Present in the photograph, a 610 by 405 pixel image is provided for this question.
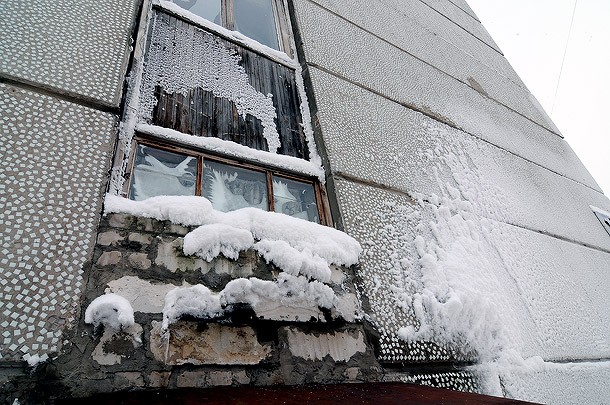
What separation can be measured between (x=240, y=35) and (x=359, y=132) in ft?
3.90

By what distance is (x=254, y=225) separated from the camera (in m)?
1.39

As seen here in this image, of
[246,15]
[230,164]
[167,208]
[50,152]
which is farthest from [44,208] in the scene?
Answer: [246,15]

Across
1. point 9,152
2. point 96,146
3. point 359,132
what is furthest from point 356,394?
point 359,132

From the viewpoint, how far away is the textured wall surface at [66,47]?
4.03 ft

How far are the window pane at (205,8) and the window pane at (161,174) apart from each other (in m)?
1.48

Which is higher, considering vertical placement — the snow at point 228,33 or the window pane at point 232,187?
the snow at point 228,33

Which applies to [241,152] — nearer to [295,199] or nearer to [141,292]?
[295,199]

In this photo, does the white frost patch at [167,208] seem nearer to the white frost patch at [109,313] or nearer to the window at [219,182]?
the window at [219,182]

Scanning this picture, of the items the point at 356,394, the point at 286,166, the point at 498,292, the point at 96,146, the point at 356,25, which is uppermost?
the point at 356,25

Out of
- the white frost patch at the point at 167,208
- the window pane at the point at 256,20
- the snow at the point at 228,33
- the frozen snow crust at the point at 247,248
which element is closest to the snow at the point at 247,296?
the frozen snow crust at the point at 247,248

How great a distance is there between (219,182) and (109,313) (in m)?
0.84

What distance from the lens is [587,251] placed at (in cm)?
346

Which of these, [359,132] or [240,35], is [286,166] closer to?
[359,132]

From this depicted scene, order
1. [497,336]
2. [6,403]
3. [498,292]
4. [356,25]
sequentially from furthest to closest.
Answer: [356,25] → [498,292] → [497,336] → [6,403]
